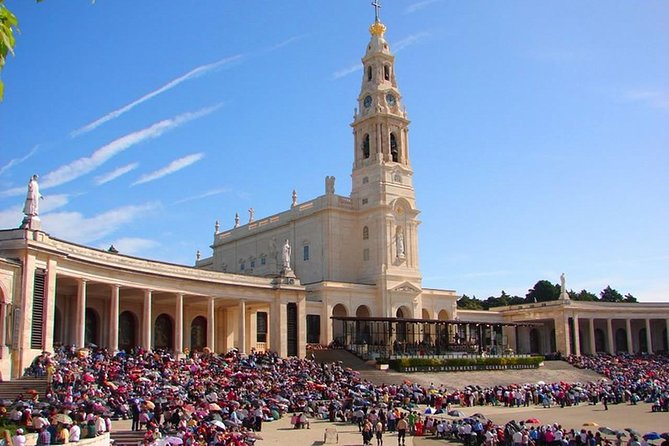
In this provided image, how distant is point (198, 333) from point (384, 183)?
2354 cm

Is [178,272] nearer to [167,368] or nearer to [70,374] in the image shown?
[167,368]

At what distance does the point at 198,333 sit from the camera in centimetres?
5378

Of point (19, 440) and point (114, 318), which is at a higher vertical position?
point (114, 318)

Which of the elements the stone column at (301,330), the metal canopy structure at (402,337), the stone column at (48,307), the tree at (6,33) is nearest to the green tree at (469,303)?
the metal canopy structure at (402,337)

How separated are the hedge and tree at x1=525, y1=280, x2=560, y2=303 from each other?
48.3 meters

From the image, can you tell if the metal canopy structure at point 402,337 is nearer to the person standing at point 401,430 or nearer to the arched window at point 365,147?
the arched window at point 365,147

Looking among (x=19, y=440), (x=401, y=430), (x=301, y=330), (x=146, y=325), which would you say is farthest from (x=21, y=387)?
(x=301, y=330)

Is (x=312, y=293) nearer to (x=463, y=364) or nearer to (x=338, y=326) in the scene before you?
(x=338, y=326)

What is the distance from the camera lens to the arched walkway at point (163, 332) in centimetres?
5047

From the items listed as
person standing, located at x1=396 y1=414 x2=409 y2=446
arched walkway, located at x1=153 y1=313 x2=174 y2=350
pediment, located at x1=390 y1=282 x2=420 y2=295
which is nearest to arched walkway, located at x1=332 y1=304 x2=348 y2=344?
pediment, located at x1=390 y1=282 x2=420 y2=295

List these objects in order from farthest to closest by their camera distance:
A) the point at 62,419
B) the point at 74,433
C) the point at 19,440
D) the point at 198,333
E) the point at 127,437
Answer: the point at 198,333 < the point at 127,437 < the point at 62,419 < the point at 74,433 < the point at 19,440

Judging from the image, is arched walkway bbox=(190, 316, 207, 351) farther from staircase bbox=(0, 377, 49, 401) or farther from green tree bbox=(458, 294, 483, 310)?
green tree bbox=(458, 294, 483, 310)

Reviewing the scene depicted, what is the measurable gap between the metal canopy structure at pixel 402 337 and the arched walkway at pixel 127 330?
570 inches

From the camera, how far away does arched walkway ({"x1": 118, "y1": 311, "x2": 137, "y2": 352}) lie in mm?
47281
